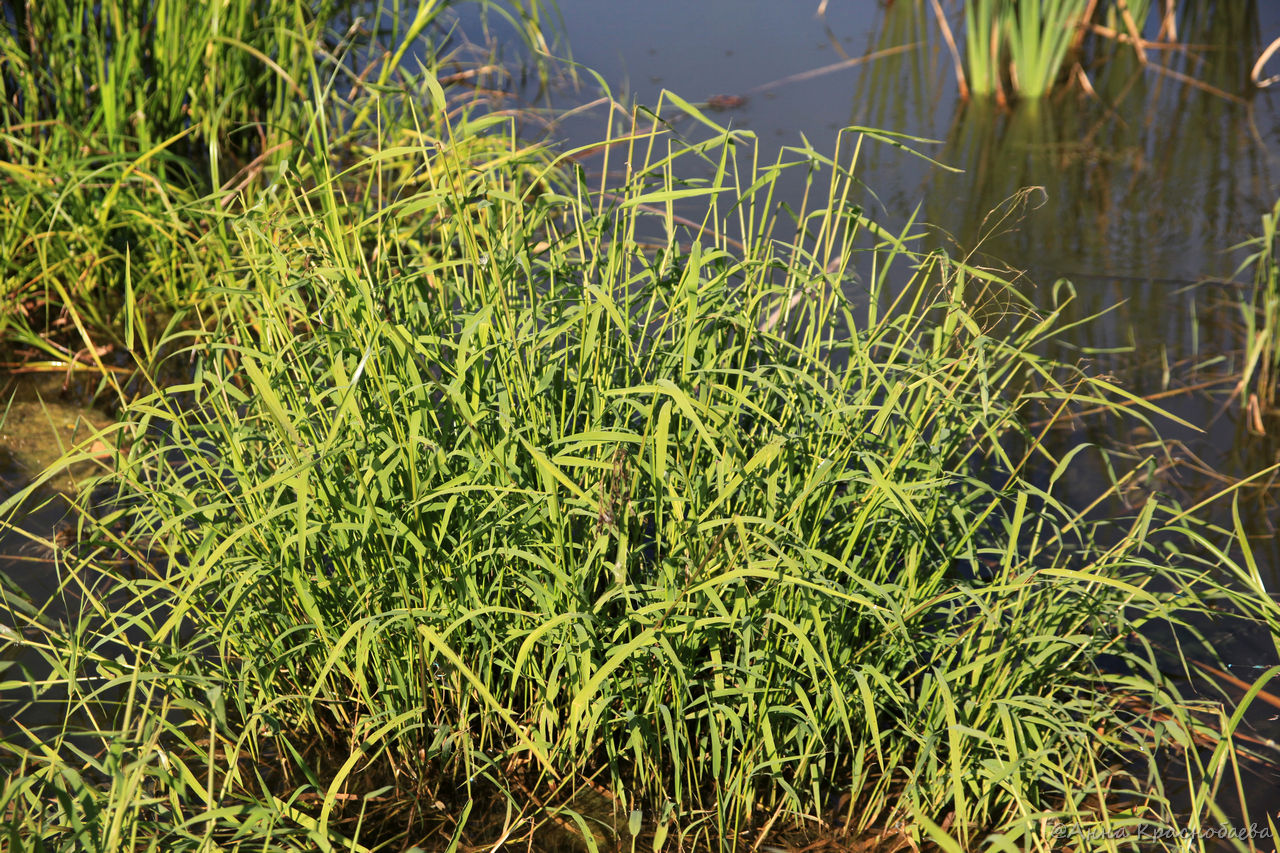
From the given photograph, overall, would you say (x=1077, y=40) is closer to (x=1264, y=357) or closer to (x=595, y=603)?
(x=1264, y=357)

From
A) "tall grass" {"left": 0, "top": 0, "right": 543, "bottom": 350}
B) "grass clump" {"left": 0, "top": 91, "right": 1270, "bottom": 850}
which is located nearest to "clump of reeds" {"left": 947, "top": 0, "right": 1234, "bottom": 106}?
"tall grass" {"left": 0, "top": 0, "right": 543, "bottom": 350}

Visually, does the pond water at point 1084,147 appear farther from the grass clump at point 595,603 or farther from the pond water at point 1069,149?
the grass clump at point 595,603

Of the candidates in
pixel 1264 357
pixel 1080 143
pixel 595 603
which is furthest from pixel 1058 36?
pixel 595 603

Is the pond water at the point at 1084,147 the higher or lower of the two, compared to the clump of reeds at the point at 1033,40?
lower

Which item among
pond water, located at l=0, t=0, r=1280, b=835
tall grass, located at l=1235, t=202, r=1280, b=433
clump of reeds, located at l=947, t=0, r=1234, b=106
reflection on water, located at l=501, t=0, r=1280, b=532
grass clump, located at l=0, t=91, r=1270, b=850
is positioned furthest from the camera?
clump of reeds, located at l=947, t=0, r=1234, b=106

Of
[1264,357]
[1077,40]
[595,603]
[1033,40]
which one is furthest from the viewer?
[1077,40]

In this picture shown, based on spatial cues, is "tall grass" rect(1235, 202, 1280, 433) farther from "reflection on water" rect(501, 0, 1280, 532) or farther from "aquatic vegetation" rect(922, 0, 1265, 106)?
"aquatic vegetation" rect(922, 0, 1265, 106)

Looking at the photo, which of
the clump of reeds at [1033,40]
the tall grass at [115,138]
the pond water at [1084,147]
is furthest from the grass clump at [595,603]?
the clump of reeds at [1033,40]

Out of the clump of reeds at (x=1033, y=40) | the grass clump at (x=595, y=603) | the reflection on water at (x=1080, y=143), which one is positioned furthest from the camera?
the clump of reeds at (x=1033, y=40)

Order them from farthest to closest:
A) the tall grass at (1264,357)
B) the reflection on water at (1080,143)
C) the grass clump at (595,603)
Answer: the reflection on water at (1080,143)
the tall grass at (1264,357)
the grass clump at (595,603)

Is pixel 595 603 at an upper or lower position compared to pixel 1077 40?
lower

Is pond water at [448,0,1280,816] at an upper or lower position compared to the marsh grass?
lower

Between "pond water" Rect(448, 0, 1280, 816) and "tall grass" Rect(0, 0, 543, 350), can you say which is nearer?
"tall grass" Rect(0, 0, 543, 350)

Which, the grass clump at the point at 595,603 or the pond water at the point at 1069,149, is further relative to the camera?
Result: the pond water at the point at 1069,149
